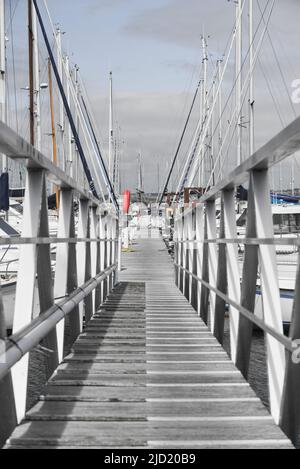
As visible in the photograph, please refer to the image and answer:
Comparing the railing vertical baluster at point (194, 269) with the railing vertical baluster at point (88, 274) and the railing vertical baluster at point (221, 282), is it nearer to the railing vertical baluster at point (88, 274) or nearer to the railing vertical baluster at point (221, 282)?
the railing vertical baluster at point (88, 274)

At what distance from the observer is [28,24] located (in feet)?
56.2

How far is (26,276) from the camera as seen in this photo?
3.55 m

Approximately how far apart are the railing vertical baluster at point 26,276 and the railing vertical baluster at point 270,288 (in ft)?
3.97

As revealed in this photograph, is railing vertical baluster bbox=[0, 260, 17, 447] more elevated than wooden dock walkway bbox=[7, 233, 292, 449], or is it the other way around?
railing vertical baluster bbox=[0, 260, 17, 447]

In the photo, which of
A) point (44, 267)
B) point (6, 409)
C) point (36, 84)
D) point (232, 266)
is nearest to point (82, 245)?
point (232, 266)

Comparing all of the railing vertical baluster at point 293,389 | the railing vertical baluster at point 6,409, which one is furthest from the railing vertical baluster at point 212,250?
the railing vertical baluster at point 6,409

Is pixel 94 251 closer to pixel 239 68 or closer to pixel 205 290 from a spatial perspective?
pixel 205 290

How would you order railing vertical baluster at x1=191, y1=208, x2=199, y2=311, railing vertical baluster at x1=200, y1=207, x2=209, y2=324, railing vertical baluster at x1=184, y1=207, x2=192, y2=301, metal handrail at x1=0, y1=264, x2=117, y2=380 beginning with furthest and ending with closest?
railing vertical baluster at x1=184, y1=207, x2=192, y2=301 < railing vertical baluster at x1=191, y1=208, x2=199, y2=311 < railing vertical baluster at x1=200, y1=207, x2=209, y2=324 < metal handrail at x1=0, y1=264, x2=117, y2=380

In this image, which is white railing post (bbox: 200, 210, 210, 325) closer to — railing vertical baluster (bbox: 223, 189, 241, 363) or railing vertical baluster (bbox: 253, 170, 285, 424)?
railing vertical baluster (bbox: 223, 189, 241, 363)

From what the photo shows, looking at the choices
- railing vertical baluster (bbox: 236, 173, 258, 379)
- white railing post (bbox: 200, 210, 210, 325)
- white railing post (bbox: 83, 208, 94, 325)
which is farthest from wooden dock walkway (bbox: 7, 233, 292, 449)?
white railing post (bbox: 200, 210, 210, 325)

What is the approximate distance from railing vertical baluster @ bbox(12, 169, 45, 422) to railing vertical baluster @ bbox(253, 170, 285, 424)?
121 centimetres

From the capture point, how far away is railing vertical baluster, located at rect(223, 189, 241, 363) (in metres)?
4.83

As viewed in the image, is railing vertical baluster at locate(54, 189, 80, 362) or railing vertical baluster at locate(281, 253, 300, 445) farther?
railing vertical baluster at locate(54, 189, 80, 362)

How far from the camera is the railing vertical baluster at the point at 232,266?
483 centimetres
